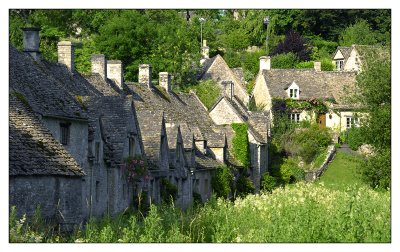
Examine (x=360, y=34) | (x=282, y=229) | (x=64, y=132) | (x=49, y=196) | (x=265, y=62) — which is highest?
(x=360, y=34)

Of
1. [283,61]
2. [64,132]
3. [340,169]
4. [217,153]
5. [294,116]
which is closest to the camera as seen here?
[64,132]

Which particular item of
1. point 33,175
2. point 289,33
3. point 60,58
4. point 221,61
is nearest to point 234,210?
point 33,175

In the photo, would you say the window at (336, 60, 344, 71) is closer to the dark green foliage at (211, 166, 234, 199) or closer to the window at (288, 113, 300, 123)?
the window at (288, 113, 300, 123)

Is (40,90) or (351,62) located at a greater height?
(351,62)

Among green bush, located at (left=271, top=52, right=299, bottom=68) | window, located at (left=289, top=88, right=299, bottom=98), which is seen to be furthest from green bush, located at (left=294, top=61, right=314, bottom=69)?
window, located at (left=289, top=88, right=299, bottom=98)

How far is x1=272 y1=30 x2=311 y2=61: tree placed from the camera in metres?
123

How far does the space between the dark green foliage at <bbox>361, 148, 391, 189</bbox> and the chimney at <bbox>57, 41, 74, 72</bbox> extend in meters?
16.9

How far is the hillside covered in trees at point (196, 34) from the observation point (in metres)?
86.9

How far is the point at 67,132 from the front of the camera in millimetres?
40688

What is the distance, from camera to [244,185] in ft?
240

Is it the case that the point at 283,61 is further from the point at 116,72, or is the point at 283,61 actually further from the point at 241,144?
the point at 116,72

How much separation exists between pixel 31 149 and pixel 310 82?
7314 centimetres

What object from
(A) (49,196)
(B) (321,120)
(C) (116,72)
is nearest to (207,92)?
(B) (321,120)

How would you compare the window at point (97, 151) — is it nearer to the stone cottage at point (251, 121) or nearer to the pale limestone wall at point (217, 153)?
the pale limestone wall at point (217, 153)
